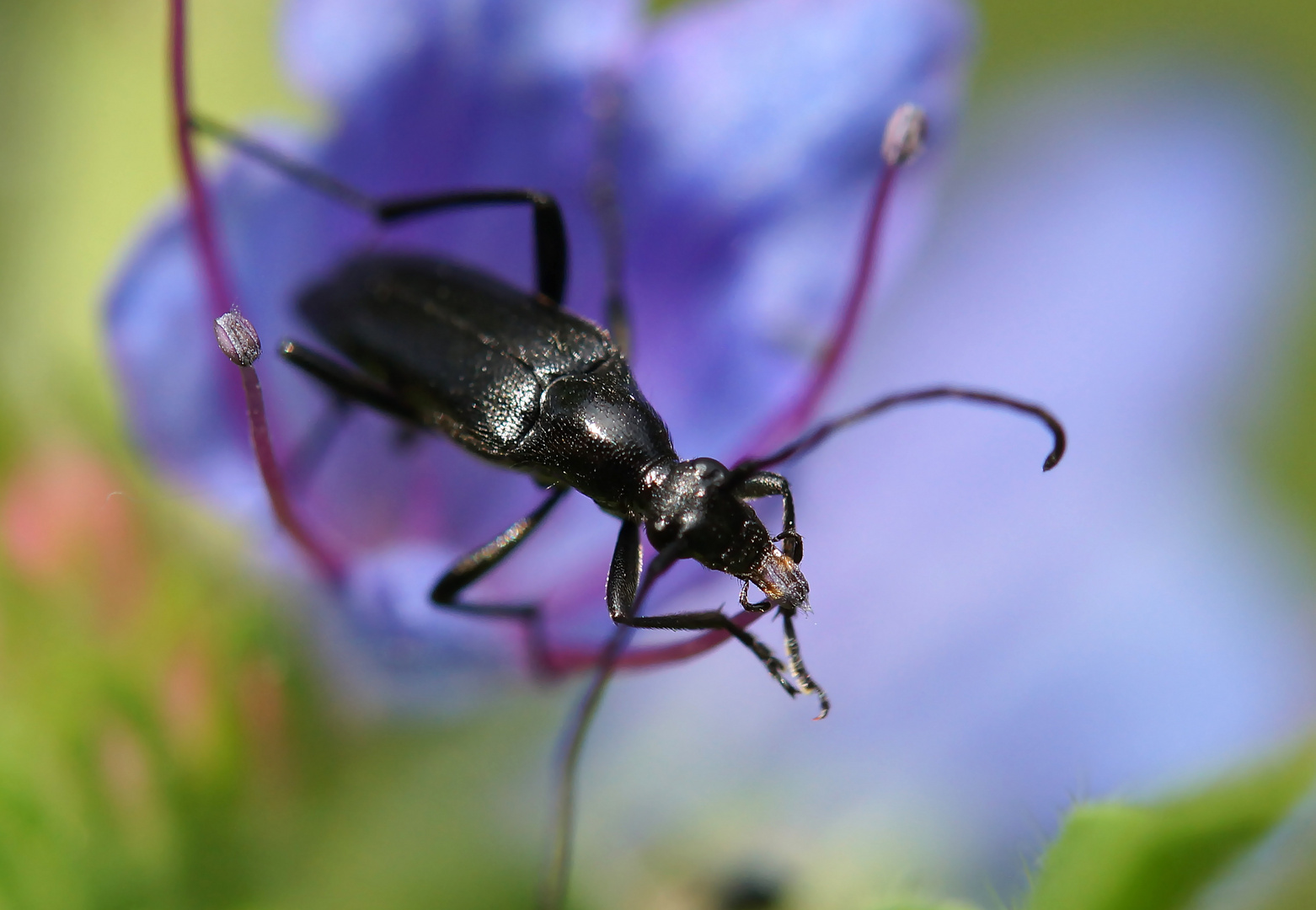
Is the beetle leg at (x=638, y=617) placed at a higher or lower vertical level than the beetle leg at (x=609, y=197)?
lower

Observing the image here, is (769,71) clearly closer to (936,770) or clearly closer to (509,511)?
(509,511)

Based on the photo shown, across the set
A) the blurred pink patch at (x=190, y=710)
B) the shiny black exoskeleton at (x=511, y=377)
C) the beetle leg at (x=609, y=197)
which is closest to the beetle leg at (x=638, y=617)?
the shiny black exoskeleton at (x=511, y=377)

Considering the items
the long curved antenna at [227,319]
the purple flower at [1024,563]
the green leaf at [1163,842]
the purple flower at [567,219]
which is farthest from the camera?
the purple flower at [1024,563]

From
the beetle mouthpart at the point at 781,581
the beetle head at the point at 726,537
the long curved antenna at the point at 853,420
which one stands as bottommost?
the beetle mouthpart at the point at 781,581

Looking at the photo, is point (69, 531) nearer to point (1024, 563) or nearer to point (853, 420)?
point (853, 420)

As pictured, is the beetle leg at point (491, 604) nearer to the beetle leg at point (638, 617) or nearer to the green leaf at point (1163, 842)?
the beetle leg at point (638, 617)

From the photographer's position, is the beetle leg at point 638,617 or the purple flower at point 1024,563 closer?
the beetle leg at point 638,617
